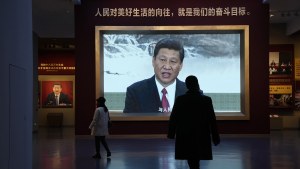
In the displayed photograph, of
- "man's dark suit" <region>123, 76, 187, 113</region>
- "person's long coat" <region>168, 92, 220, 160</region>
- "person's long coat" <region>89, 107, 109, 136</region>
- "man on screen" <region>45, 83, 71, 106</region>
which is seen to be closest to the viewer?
"person's long coat" <region>168, 92, 220, 160</region>

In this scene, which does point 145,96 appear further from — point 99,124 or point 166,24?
point 99,124

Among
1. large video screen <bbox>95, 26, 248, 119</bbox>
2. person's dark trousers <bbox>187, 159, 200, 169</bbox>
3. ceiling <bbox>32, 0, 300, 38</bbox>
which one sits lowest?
person's dark trousers <bbox>187, 159, 200, 169</bbox>

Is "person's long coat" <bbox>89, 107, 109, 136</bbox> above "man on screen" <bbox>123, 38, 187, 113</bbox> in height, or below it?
below

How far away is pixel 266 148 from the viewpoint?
13680 millimetres

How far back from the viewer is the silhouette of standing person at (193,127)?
623 centimetres

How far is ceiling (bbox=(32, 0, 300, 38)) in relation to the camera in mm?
18047

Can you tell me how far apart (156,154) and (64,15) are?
10.1 meters

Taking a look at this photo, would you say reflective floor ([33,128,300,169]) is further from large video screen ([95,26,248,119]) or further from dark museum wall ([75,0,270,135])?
large video screen ([95,26,248,119])

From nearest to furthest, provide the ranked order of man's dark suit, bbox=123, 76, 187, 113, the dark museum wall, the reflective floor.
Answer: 1. the reflective floor
2. the dark museum wall
3. man's dark suit, bbox=123, 76, 187, 113

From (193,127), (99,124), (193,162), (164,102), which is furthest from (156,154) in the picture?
(193,127)

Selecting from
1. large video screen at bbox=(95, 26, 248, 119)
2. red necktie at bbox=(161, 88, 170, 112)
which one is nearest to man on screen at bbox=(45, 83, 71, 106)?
large video screen at bbox=(95, 26, 248, 119)

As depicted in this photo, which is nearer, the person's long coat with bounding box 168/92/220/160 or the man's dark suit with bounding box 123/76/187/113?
the person's long coat with bounding box 168/92/220/160

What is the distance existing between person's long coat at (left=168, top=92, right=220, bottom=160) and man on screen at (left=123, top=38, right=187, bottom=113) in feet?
35.3

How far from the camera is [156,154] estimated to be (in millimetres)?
12289
